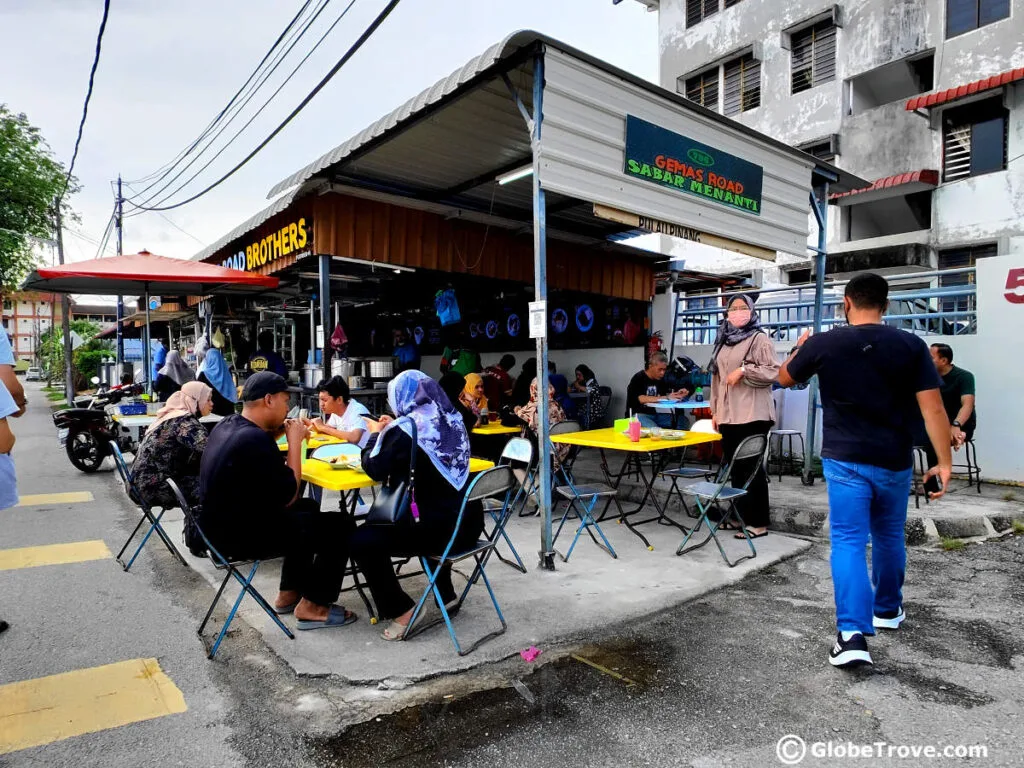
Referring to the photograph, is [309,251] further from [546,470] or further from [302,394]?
[546,470]

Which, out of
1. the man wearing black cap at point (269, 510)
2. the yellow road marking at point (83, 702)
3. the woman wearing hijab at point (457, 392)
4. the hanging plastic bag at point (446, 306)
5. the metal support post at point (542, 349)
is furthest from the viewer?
the hanging plastic bag at point (446, 306)

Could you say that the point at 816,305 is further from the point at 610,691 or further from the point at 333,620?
the point at 333,620

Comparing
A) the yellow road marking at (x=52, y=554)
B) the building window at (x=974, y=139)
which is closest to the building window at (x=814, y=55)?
the building window at (x=974, y=139)

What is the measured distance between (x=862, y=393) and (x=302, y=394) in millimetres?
7580

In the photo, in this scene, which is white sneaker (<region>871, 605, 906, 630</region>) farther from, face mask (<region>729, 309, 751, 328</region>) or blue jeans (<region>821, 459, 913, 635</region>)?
face mask (<region>729, 309, 751, 328</region>)

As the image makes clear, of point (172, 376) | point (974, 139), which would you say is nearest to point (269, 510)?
point (172, 376)

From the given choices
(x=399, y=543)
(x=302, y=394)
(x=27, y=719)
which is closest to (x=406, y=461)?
(x=399, y=543)

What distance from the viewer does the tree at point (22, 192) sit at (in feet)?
68.8

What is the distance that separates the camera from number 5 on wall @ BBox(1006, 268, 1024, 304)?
6906 mm

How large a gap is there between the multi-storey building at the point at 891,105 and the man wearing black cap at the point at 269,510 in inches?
529

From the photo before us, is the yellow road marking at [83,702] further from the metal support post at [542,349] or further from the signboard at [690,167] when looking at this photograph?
the signboard at [690,167]

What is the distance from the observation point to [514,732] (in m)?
2.67

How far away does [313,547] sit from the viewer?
143 inches

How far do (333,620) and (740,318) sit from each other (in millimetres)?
3994
